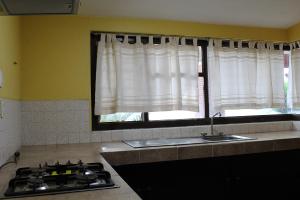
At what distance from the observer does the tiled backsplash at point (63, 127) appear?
2.81 metres

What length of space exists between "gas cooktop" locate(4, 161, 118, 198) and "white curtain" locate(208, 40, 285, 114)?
211cm

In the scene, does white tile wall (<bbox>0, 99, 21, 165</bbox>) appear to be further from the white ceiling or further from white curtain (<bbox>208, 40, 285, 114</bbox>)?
white curtain (<bbox>208, 40, 285, 114</bbox>)

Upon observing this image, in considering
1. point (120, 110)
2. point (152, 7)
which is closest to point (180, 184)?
point (120, 110)

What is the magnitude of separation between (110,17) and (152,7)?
1.54 feet

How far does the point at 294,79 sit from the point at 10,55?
3.21 m

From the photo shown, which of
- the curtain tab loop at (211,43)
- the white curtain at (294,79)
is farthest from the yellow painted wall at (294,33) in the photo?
the curtain tab loop at (211,43)

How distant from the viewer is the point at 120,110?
3010 mm

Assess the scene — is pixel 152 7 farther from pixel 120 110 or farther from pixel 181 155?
pixel 181 155

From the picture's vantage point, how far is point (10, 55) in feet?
7.48

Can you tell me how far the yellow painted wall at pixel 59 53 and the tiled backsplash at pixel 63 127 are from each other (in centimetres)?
9

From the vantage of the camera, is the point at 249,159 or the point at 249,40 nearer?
the point at 249,159

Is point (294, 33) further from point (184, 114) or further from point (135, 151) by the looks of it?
point (135, 151)

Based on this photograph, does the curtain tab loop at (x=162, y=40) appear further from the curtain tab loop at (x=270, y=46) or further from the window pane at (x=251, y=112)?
the curtain tab loop at (x=270, y=46)

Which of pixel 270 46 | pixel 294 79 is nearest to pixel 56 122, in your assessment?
pixel 270 46
